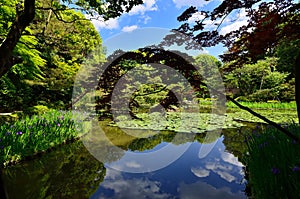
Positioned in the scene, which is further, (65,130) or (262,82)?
(262,82)

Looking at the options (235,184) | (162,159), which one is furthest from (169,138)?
(235,184)

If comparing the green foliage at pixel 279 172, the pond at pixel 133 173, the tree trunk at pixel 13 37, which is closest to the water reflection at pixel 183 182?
the pond at pixel 133 173

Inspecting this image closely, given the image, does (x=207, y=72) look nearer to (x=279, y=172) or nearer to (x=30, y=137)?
(x=279, y=172)

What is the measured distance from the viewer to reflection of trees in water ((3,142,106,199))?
2453 mm

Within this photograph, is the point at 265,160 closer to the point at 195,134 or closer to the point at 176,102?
the point at 176,102

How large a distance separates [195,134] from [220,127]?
142 cm

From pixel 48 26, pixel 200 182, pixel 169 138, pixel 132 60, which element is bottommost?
pixel 200 182

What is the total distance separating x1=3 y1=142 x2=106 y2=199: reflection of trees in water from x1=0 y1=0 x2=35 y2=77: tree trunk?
5.29 feet

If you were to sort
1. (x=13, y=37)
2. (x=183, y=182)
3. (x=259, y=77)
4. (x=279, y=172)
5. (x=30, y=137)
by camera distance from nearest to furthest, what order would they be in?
(x=279, y=172)
(x=13, y=37)
(x=183, y=182)
(x=30, y=137)
(x=259, y=77)

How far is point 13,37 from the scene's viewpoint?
182cm

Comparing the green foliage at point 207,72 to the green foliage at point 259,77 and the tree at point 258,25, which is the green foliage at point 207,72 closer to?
the tree at point 258,25

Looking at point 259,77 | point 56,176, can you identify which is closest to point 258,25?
point 56,176

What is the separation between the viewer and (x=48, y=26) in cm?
831

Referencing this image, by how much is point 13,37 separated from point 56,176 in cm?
213
